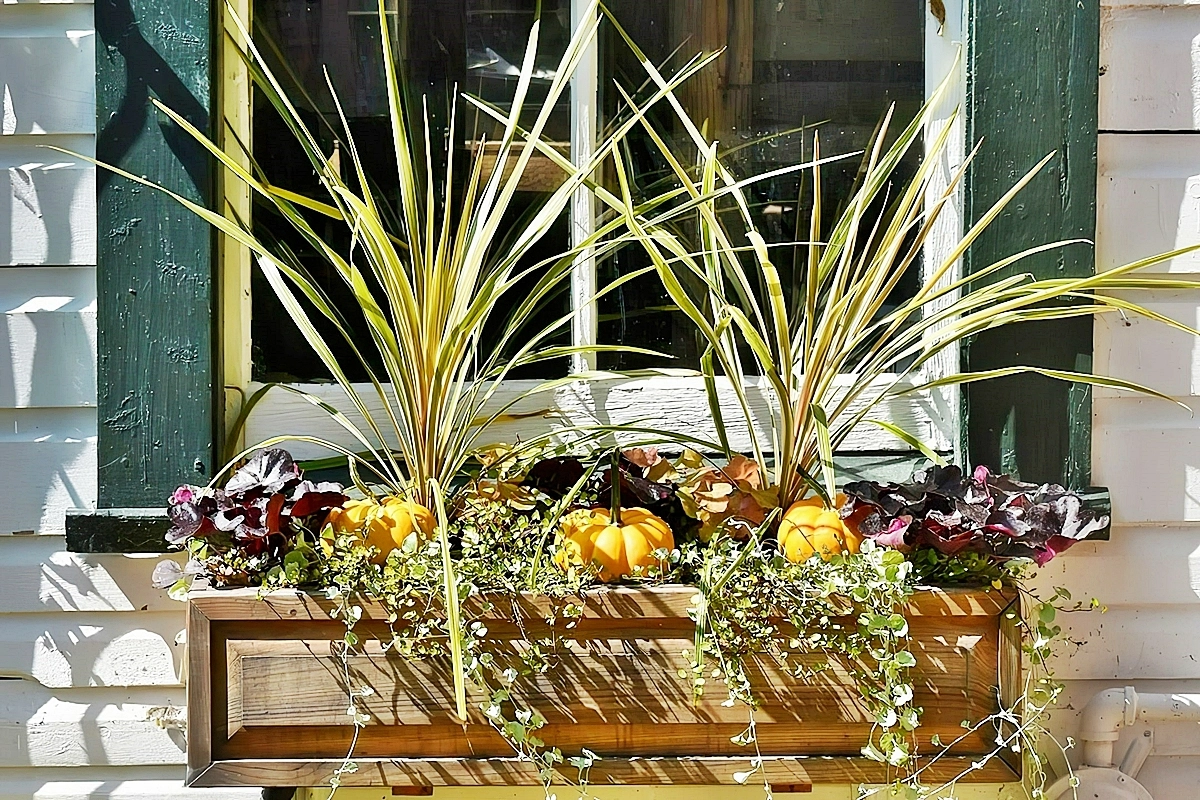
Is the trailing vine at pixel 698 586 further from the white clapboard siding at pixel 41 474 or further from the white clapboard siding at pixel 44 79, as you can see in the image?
the white clapboard siding at pixel 44 79

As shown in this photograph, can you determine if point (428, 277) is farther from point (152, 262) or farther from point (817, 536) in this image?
point (817, 536)

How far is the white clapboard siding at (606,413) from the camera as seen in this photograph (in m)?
1.47

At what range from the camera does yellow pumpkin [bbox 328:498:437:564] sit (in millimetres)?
1213

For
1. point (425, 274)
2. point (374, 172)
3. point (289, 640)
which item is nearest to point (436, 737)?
point (289, 640)

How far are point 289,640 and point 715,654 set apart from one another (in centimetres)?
52

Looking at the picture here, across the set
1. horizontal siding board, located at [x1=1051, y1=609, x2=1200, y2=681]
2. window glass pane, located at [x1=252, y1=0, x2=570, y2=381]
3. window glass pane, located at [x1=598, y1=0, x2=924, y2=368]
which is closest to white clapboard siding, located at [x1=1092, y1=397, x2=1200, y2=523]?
horizontal siding board, located at [x1=1051, y1=609, x2=1200, y2=681]

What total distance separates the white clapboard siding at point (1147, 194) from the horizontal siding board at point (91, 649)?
148 centimetres

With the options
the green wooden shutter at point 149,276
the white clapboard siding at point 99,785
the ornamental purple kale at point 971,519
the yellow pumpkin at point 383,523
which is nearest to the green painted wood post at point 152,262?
the green wooden shutter at point 149,276

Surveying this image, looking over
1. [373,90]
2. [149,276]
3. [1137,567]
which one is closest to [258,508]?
[149,276]

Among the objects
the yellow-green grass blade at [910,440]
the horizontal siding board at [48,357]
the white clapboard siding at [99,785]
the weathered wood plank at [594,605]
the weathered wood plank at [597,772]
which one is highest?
the horizontal siding board at [48,357]

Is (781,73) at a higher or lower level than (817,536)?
higher

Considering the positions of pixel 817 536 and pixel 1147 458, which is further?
pixel 1147 458

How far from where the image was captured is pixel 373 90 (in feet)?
4.93

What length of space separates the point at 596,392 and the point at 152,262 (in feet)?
2.17
